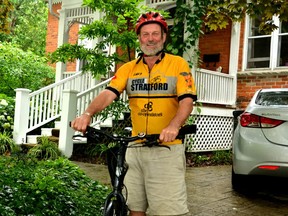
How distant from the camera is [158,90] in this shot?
2670 mm

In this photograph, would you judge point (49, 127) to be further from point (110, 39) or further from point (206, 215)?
point (206, 215)

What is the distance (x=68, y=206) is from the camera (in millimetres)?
3773

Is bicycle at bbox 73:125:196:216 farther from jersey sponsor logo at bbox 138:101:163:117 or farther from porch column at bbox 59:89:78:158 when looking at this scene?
porch column at bbox 59:89:78:158

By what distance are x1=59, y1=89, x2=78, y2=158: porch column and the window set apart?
511 cm

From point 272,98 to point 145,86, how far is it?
3144 mm

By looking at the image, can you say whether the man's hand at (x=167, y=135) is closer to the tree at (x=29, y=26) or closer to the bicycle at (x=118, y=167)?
the bicycle at (x=118, y=167)

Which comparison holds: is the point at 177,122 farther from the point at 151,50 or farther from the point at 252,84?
the point at 252,84

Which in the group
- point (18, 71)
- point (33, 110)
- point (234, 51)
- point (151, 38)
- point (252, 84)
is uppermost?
point (234, 51)

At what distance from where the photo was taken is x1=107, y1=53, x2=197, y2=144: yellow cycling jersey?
265cm

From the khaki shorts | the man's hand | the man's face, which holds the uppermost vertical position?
the man's face

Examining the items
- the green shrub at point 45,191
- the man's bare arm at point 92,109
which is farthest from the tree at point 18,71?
the man's bare arm at point 92,109

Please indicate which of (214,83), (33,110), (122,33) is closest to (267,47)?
(214,83)

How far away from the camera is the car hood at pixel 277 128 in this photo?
15.8 feet

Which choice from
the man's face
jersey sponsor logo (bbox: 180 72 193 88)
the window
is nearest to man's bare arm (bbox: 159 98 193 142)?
jersey sponsor logo (bbox: 180 72 193 88)
